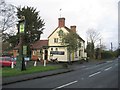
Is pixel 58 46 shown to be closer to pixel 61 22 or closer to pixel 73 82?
pixel 61 22

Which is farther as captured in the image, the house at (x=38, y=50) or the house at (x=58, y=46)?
the house at (x=38, y=50)

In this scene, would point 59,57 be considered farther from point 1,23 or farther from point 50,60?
point 1,23

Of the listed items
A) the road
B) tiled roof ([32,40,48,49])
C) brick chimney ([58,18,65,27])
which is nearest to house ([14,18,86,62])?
brick chimney ([58,18,65,27])

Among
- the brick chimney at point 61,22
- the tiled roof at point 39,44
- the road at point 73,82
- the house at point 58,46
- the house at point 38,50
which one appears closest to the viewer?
the road at point 73,82

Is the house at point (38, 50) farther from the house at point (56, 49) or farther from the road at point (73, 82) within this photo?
the road at point (73, 82)

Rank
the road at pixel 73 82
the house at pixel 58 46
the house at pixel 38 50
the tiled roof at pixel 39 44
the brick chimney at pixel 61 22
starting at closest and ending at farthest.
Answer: the road at pixel 73 82 < the house at pixel 58 46 < the house at pixel 38 50 < the brick chimney at pixel 61 22 < the tiled roof at pixel 39 44

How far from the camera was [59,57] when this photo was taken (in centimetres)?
5775

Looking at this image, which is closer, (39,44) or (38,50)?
(38,50)

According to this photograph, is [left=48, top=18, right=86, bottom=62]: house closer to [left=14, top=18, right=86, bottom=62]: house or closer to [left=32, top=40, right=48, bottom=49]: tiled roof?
[left=14, top=18, right=86, bottom=62]: house

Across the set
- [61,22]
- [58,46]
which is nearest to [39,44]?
[58,46]

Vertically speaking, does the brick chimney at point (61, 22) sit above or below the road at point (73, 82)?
above

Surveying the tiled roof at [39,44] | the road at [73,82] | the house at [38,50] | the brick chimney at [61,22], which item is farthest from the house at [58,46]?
the road at [73,82]

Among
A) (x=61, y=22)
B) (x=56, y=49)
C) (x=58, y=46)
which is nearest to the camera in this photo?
(x=58, y=46)

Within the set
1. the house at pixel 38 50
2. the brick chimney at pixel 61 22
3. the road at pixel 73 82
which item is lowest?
the road at pixel 73 82
